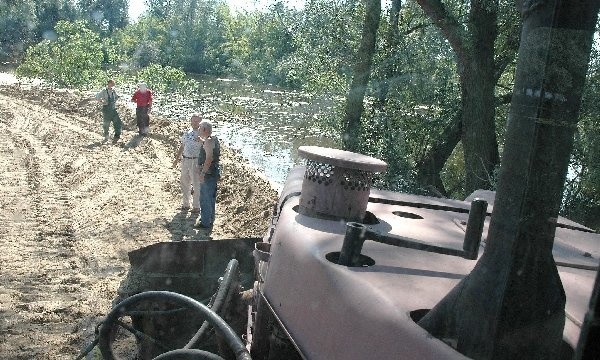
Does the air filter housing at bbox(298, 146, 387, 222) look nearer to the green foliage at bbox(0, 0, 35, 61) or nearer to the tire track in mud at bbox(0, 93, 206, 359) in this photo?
the tire track in mud at bbox(0, 93, 206, 359)

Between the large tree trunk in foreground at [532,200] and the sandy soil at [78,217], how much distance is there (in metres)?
4.69

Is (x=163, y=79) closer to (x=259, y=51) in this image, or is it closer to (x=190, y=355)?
(x=259, y=51)

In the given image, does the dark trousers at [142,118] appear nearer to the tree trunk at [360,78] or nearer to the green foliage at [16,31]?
the tree trunk at [360,78]

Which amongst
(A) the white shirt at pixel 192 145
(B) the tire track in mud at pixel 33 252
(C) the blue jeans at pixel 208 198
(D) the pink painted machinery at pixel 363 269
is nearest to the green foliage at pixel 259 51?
(B) the tire track in mud at pixel 33 252

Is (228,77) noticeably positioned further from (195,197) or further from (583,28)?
(583,28)

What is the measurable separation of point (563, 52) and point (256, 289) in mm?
2840

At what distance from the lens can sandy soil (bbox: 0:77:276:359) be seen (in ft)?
21.0

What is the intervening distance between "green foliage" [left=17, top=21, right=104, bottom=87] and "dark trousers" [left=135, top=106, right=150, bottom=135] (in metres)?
13.4

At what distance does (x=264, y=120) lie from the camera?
33.5m

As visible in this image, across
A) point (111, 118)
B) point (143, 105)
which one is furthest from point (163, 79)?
point (111, 118)

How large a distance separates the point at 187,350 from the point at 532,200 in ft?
5.57

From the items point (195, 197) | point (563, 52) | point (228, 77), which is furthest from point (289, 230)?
point (228, 77)

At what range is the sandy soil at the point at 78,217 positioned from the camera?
21.0 ft

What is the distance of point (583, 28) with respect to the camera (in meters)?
1.67
